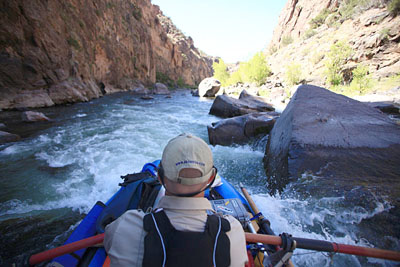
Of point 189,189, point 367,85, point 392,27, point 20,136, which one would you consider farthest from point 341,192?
point 392,27

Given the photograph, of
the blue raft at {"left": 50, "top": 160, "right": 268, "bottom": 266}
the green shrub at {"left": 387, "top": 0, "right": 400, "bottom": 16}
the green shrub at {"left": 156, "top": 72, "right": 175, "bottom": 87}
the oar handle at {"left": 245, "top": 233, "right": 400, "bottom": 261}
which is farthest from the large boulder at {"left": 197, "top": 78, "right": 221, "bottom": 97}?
the oar handle at {"left": 245, "top": 233, "right": 400, "bottom": 261}

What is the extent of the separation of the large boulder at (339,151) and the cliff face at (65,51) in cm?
1125

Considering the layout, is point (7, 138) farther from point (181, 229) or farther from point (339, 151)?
point (339, 151)

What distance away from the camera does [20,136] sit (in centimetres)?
553

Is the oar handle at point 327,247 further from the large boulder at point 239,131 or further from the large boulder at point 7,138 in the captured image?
the large boulder at point 7,138

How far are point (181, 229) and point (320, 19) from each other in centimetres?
4668

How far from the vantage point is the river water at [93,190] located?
1982 millimetres

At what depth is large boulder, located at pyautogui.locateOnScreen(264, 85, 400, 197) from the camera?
7.81 ft

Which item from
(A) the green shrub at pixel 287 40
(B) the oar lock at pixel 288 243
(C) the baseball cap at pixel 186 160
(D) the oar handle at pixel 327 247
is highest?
(A) the green shrub at pixel 287 40

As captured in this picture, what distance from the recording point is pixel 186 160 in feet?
2.69

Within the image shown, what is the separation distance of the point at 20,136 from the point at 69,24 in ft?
38.8

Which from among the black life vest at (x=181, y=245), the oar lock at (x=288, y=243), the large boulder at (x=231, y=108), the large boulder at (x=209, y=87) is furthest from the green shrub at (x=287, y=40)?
the black life vest at (x=181, y=245)

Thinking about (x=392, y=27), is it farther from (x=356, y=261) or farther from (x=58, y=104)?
(x=58, y=104)

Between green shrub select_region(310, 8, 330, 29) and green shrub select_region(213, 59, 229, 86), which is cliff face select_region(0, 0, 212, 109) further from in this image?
green shrub select_region(310, 8, 330, 29)
